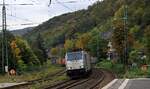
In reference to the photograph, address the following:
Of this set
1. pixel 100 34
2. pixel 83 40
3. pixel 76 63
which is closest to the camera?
pixel 76 63

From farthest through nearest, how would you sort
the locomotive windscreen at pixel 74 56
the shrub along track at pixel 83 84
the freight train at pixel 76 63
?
the locomotive windscreen at pixel 74 56 → the freight train at pixel 76 63 → the shrub along track at pixel 83 84

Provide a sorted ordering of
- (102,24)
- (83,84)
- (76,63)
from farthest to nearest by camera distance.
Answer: (102,24)
(76,63)
(83,84)

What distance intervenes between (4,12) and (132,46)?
51980 millimetres

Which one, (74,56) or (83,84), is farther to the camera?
(74,56)

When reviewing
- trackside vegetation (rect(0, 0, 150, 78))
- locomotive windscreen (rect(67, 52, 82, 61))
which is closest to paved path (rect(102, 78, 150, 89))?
locomotive windscreen (rect(67, 52, 82, 61))

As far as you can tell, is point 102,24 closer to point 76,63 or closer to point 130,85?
point 76,63

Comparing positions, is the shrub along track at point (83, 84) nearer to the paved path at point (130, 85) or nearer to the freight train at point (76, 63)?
the paved path at point (130, 85)

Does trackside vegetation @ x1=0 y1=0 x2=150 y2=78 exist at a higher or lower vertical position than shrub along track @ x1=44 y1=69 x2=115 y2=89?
higher

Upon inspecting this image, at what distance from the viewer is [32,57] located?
126 m

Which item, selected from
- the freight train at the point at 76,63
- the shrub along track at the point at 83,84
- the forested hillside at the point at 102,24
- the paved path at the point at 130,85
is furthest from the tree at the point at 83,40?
the paved path at the point at 130,85

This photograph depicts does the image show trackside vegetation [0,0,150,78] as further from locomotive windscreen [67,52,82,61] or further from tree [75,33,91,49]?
locomotive windscreen [67,52,82,61]

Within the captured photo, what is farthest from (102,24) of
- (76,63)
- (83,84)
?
(83,84)

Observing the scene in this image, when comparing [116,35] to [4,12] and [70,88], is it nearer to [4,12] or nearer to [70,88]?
[4,12]

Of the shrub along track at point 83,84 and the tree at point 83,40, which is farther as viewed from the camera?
the tree at point 83,40
